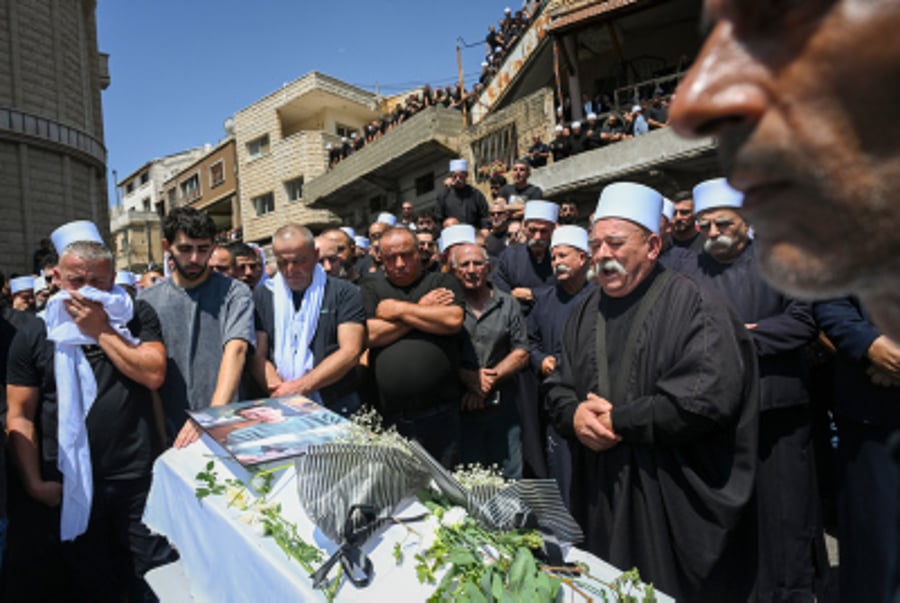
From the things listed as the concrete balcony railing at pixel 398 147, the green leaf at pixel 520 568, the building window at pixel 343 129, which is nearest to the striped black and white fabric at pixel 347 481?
the green leaf at pixel 520 568

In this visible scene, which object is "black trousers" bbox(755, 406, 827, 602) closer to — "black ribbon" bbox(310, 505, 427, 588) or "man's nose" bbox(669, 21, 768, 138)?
"black ribbon" bbox(310, 505, 427, 588)

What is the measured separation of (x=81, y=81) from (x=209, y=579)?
79.0 ft

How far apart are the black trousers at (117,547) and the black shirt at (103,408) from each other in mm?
136

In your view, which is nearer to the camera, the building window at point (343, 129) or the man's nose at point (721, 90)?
the man's nose at point (721, 90)

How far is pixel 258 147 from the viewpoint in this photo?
3372 cm

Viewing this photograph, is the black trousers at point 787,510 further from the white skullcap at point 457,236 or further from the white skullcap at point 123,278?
the white skullcap at point 123,278

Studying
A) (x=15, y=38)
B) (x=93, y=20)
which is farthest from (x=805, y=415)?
(x=93, y=20)

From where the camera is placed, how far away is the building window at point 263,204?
3288 cm

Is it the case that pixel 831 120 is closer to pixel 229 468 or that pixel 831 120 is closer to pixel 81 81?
pixel 229 468

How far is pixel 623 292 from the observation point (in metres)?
2.89

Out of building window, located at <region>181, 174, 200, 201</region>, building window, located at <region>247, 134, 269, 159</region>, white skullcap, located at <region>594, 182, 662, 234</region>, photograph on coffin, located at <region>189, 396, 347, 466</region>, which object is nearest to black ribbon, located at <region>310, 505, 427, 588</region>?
photograph on coffin, located at <region>189, 396, 347, 466</region>

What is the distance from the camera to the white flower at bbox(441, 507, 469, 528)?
1560 mm

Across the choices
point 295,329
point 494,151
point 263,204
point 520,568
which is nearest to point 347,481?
point 520,568

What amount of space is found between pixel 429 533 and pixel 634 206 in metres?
2.17
